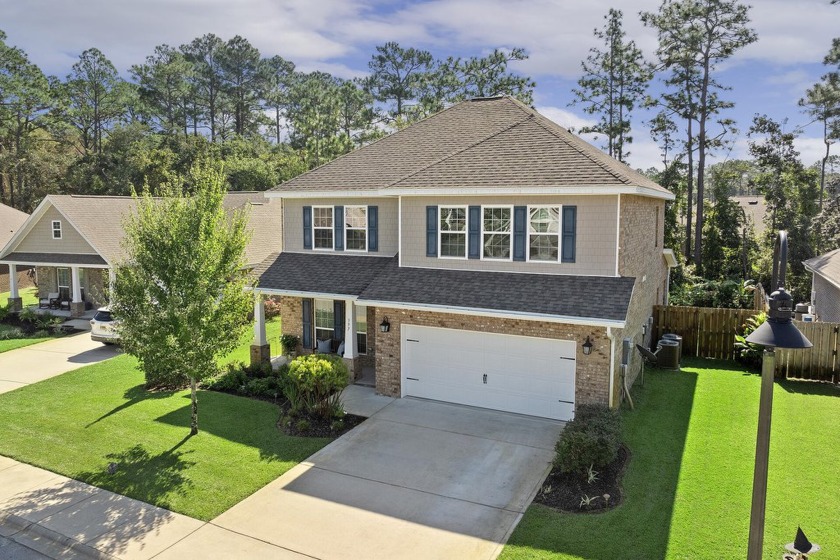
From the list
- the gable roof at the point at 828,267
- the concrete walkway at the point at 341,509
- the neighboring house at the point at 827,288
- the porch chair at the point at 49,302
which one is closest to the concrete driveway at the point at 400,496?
the concrete walkway at the point at 341,509

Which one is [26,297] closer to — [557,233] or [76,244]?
[76,244]

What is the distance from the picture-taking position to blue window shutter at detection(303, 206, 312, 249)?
18.2 m

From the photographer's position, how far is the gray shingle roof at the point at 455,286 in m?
12.6

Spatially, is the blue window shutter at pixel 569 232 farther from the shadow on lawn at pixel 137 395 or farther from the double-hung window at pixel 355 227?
the shadow on lawn at pixel 137 395

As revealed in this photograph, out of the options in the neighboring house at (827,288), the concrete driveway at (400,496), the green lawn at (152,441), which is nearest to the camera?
the concrete driveway at (400,496)

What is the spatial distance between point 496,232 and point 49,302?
78.4 feet

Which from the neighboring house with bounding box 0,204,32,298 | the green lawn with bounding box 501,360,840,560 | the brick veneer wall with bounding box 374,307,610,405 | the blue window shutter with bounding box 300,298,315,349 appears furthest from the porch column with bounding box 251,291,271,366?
the neighboring house with bounding box 0,204,32,298

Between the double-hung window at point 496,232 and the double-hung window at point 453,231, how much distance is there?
0.52m

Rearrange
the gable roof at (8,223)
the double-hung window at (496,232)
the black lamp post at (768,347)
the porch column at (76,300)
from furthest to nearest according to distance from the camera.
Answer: the gable roof at (8,223) < the porch column at (76,300) < the double-hung window at (496,232) < the black lamp post at (768,347)

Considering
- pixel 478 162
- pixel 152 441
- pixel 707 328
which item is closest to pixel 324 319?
pixel 152 441

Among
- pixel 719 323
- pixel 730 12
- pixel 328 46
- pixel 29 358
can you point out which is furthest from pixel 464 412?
pixel 730 12

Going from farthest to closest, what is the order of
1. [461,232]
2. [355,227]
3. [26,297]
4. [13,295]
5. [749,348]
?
[26,297] < [13,295] < [355,227] < [749,348] < [461,232]

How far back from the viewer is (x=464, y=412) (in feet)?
45.7

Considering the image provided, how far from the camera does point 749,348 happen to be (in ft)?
57.0
